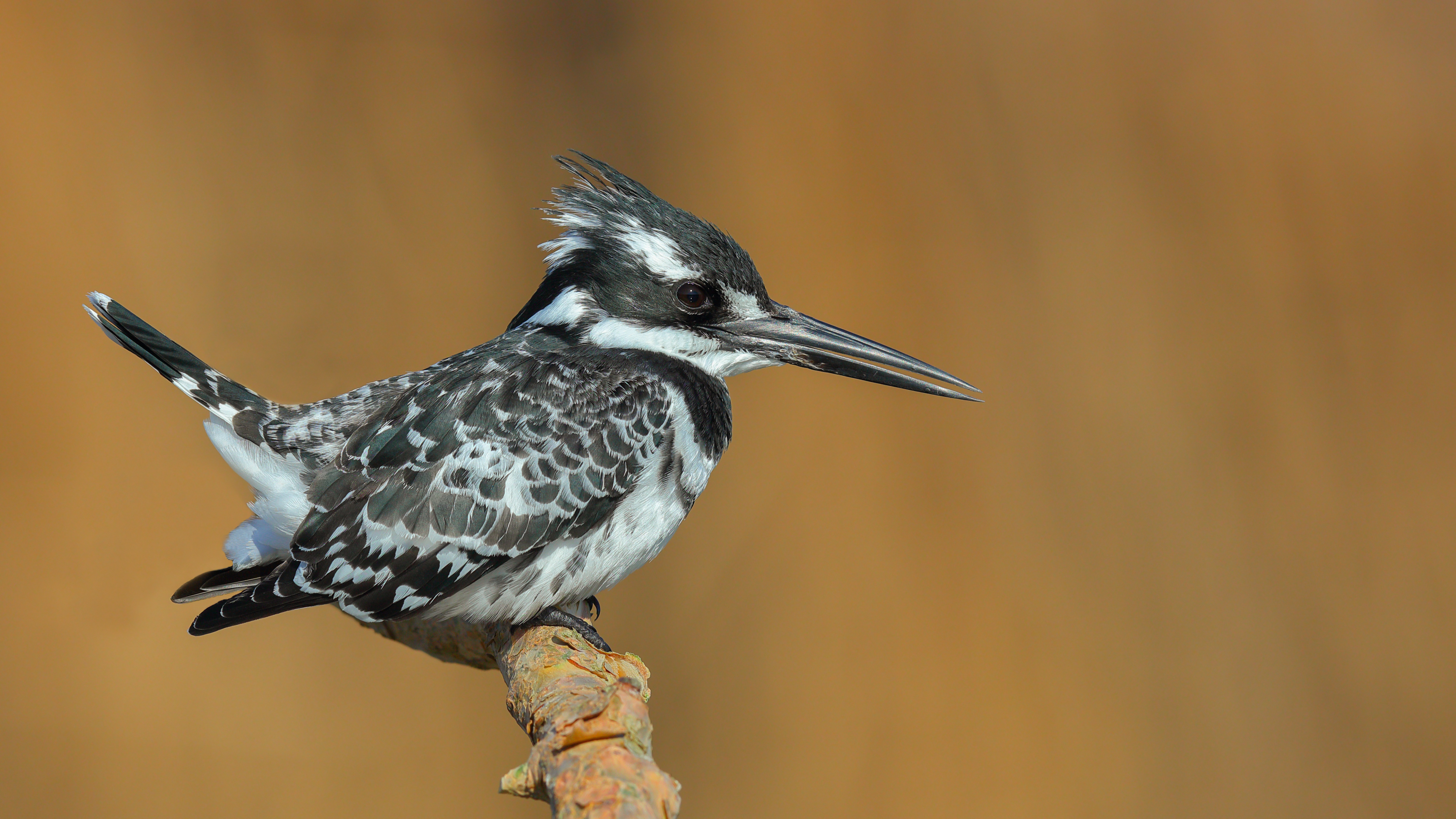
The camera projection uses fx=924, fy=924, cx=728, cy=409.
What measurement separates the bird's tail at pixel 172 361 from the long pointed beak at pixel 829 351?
815mm

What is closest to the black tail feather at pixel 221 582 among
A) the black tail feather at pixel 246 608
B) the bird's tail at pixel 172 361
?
the black tail feather at pixel 246 608

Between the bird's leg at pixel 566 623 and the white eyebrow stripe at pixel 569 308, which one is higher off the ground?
the white eyebrow stripe at pixel 569 308

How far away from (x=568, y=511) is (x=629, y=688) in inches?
15.8

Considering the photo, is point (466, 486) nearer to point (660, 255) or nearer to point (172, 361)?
point (660, 255)

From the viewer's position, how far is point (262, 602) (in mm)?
1324

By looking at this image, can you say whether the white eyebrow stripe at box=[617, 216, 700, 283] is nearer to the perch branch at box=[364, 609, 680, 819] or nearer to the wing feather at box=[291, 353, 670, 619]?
the wing feather at box=[291, 353, 670, 619]

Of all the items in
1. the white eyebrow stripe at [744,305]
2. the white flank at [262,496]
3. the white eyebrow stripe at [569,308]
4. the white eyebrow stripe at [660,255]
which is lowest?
the white flank at [262,496]

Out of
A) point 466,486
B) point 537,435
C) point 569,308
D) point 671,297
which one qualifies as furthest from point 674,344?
point 466,486

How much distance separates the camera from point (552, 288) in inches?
62.3

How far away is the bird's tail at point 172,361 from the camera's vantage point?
149 cm

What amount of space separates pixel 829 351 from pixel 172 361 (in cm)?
108

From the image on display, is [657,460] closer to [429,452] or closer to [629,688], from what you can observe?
[429,452]

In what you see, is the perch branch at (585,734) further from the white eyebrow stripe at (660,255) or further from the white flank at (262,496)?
the white eyebrow stripe at (660,255)

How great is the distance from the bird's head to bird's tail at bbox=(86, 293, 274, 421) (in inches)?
20.4
